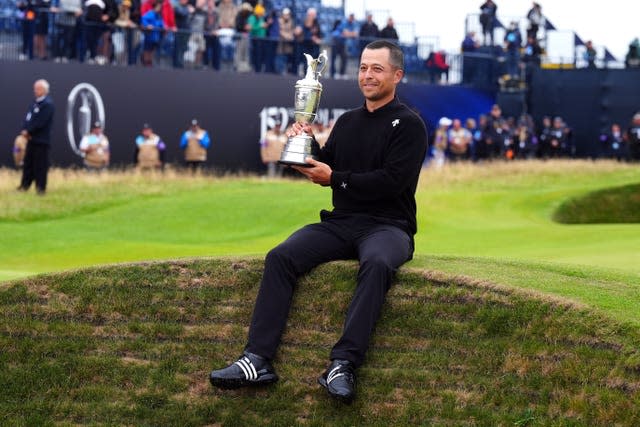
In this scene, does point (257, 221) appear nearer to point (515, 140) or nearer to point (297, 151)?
point (297, 151)

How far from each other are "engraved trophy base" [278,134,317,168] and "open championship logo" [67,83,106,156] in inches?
812

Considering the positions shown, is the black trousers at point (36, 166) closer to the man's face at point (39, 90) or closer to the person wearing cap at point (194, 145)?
the man's face at point (39, 90)

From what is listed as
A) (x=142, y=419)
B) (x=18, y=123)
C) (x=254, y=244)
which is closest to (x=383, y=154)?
(x=142, y=419)

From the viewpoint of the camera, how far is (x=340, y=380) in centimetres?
707

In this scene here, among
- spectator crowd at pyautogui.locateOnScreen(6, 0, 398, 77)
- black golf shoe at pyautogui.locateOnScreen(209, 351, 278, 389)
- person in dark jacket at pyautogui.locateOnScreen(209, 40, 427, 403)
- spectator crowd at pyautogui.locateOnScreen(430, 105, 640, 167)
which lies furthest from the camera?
spectator crowd at pyautogui.locateOnScreen(430, 105, 640, 167)

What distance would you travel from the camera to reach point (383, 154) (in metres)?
7.93

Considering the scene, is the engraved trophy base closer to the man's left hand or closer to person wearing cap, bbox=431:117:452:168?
the man's left hand

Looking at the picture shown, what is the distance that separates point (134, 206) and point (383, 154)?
49.2 feet

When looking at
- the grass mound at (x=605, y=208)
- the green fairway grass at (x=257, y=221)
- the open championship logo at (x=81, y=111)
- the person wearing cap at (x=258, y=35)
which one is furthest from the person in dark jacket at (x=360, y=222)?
the person wearing cap at (x=258, y=35)

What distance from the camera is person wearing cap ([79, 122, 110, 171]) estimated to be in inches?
1049

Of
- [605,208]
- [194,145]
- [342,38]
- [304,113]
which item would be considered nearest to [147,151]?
[194,145]

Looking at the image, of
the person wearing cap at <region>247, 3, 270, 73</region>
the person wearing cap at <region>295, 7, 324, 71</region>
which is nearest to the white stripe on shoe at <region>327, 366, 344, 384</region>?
the person wearing cap at <region>247, 3, 270, 73</region>

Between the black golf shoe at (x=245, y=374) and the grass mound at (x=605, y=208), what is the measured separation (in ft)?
52.2

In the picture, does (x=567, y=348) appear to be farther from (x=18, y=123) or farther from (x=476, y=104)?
(x=476, y=104)
